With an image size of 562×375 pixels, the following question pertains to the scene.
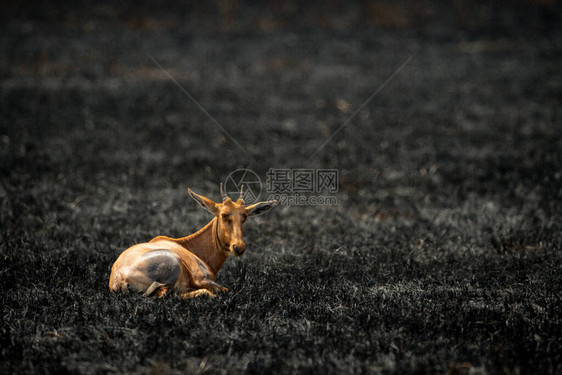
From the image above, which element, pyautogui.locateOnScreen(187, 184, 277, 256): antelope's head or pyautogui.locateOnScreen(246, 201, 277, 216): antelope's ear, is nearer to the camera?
pyautogui.locateOnScreen(187, 184, 277, 256): antelope's head

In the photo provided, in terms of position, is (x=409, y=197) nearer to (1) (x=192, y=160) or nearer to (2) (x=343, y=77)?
(1) (x=192, y=160)

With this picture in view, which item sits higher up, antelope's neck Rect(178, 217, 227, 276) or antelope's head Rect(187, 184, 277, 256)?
antelope's head Rect(187, 184, 277, 256)

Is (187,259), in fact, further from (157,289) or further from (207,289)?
(157,289)

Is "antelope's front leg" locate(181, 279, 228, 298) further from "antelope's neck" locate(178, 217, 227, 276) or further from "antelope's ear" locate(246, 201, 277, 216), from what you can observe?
"antelope's ear" locate(246, 201, 277, 216)

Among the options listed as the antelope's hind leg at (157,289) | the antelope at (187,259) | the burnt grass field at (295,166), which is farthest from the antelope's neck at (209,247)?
the antelope's hind leg at (157,289)

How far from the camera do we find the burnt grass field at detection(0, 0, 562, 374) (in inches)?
242

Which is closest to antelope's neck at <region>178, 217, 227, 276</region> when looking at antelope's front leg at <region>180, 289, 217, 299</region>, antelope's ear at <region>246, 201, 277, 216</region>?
antelope's ear at <region>246, 201, 277, 216</region>

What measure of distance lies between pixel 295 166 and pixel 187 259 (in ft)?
31.1

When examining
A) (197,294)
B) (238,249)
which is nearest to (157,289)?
(197,294)

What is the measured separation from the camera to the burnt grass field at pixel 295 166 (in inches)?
242

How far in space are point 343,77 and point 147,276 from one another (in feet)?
67.0

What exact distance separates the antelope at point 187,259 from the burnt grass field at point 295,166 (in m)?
0.27

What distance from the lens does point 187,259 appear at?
7344 mm

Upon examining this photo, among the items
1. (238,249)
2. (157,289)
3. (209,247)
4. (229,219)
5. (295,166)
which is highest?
(229,219)
